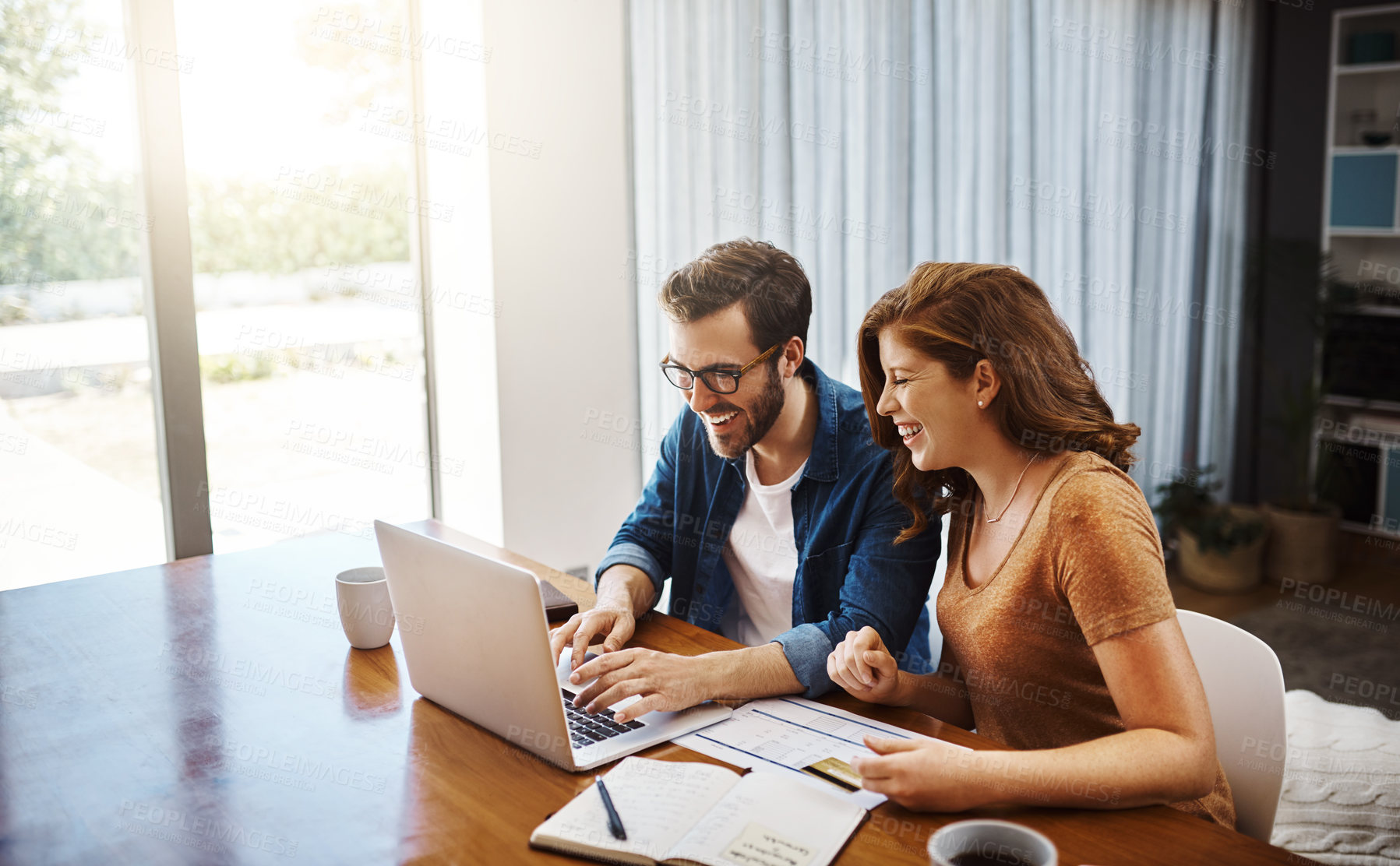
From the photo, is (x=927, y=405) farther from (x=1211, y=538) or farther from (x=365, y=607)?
(x=1211, y=538)

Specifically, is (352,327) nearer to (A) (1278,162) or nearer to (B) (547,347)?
(B) (547,347)

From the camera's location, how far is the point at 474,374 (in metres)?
2.95

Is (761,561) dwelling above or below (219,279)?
below

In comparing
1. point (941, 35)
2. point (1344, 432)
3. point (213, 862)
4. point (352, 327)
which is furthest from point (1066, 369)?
point (1344, 432)

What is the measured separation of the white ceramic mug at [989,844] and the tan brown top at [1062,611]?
0.39 meters

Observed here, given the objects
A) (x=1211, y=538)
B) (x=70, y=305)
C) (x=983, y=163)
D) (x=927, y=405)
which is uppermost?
(x=983, y=163)

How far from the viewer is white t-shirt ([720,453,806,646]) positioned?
190 cm

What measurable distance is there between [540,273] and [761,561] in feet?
4.28

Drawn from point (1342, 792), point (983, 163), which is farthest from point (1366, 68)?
point (1342, 792)

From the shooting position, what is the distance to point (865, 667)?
1.39m

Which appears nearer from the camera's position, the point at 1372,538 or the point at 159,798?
the point at 159,798

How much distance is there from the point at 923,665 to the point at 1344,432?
3646 millimetres

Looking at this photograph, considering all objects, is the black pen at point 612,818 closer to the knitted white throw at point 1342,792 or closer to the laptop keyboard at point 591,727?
the laptop keyboard at point 591,727

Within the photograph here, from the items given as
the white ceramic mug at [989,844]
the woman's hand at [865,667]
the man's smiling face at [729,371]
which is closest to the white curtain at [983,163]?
the man's smiling face at [729,371]
